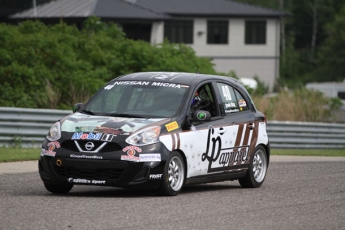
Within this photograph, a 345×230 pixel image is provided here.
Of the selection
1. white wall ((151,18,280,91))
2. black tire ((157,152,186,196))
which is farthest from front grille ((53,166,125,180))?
white wall ((151,18,280,91))

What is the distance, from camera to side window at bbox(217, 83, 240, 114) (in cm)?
1333

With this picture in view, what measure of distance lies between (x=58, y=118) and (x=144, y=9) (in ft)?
132

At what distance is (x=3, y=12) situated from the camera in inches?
2094

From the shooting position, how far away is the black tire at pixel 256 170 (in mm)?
13750

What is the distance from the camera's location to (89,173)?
37.6ft

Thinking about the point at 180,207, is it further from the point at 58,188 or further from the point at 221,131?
the point at 221,131

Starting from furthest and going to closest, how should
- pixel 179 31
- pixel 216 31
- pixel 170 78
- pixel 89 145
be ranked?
pixel 216 31 < pixel 179 31 < pixel 170 78 < pixel 89 145

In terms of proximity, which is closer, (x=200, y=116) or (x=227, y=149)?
(x=200, y=116)

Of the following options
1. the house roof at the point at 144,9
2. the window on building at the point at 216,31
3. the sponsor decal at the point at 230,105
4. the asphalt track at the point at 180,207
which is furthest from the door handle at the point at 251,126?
the window on building at the point at 216,31

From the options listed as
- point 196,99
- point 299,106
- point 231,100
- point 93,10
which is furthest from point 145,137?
point 93,10

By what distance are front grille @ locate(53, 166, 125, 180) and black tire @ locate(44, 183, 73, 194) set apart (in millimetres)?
287

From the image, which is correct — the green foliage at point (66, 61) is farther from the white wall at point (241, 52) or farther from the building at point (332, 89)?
the white wall at point (241, 52)

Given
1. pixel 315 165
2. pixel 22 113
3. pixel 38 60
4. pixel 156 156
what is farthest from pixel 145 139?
pixel 38 60

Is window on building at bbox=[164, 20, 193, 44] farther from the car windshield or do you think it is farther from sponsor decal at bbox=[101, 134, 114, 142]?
sponsor decal at bbox=[101, 134, 114, 142]
